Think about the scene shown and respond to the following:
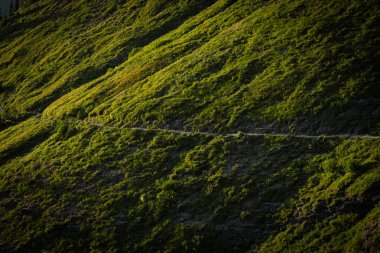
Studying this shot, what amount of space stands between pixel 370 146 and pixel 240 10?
35.9m

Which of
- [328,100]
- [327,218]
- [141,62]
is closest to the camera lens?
[327,218]

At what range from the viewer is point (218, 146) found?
29.2 m

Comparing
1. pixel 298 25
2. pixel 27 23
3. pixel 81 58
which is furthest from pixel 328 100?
pixel 27 23

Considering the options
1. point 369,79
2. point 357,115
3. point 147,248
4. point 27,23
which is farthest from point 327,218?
point 27,23

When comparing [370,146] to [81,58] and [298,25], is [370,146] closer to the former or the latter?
[298,25]

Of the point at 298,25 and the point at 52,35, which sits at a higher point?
the point at 52,35

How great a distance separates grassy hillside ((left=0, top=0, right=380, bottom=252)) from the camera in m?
21.5

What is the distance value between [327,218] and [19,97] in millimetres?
59018

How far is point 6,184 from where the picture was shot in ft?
110

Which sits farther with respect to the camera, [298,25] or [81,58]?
[81,58]

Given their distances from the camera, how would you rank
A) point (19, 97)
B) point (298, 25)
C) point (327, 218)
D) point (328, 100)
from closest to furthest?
1. point (327, 218)
2. point (328, 100)
3. point (298, 25)
4. point (19, 97)

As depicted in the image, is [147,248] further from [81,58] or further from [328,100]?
[81,58]

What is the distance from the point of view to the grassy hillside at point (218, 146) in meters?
21.5

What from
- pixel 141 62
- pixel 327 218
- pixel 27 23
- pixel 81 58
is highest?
pixel 27 23
